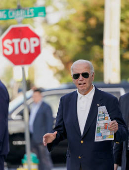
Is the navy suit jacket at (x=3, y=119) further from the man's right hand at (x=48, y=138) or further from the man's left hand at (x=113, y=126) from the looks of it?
the man's left hand at (x=113, y=126)

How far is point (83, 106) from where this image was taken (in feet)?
18.7

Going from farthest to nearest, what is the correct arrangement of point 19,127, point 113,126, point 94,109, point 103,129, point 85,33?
point 85,33, point 19,127, point 94,109, point 103,129, point 113,126

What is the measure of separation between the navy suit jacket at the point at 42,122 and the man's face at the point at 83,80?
18.8ft

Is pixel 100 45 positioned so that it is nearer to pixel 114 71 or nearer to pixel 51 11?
pixel 51 11

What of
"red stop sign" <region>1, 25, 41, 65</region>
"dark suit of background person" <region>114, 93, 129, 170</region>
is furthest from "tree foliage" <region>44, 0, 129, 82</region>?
"dark suit of background person" <region>114, 93, 129, 170</region>

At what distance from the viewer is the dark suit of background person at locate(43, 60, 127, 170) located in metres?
5.59

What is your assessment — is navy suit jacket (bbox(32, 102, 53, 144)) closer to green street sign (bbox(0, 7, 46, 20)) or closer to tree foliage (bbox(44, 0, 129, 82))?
green street sign (bbox(0, 7, 46, 20))

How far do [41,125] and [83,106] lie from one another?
5.77 meters

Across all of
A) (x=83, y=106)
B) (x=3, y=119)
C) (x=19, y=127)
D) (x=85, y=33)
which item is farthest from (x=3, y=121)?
(x=85, y=33)

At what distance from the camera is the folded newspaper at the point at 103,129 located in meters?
5.51

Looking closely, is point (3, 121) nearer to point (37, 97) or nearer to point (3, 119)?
point (3, 119)

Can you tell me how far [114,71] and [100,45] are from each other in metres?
10.8

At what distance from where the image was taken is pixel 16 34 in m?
10.1

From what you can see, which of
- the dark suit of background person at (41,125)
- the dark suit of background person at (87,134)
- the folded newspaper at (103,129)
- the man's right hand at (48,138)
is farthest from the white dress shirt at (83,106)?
the dark suit of background person at (41,125)
